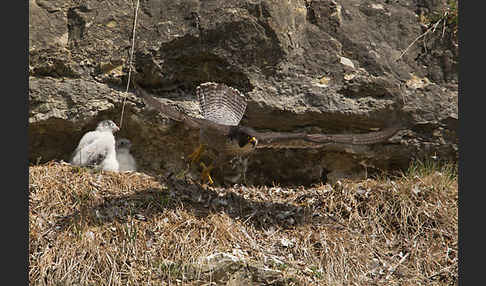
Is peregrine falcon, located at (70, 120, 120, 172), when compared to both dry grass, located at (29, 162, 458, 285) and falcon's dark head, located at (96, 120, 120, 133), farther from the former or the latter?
dry grass, located at (29, 162, 458, 285)

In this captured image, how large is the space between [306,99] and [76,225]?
9.99 ft

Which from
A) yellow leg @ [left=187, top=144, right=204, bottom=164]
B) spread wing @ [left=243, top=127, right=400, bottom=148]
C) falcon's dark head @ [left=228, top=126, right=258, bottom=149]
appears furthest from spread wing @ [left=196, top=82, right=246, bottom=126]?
spread wing @ [left=243, top=127, right=400, bottom=148]

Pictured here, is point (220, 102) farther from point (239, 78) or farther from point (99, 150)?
point (99, 150)

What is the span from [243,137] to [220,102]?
0.84 m

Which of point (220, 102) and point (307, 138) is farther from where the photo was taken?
point (220, 102)

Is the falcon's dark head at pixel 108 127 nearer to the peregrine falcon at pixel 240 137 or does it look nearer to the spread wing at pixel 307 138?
the peregrine falcon at pixel 240 137

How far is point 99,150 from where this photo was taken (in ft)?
19.4

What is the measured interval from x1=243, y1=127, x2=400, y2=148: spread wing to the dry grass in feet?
2.08

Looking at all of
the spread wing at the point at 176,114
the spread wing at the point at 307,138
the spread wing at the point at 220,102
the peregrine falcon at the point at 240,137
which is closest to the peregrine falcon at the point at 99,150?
the peregrine falcon at the point at 240,137

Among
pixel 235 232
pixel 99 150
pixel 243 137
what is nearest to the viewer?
pixel 235 232

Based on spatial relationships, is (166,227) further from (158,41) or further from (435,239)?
(435,239)

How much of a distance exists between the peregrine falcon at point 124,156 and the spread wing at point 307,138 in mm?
1761

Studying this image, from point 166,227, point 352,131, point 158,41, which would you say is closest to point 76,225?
point 166,227

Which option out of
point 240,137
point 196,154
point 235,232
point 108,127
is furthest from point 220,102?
point 235,232
